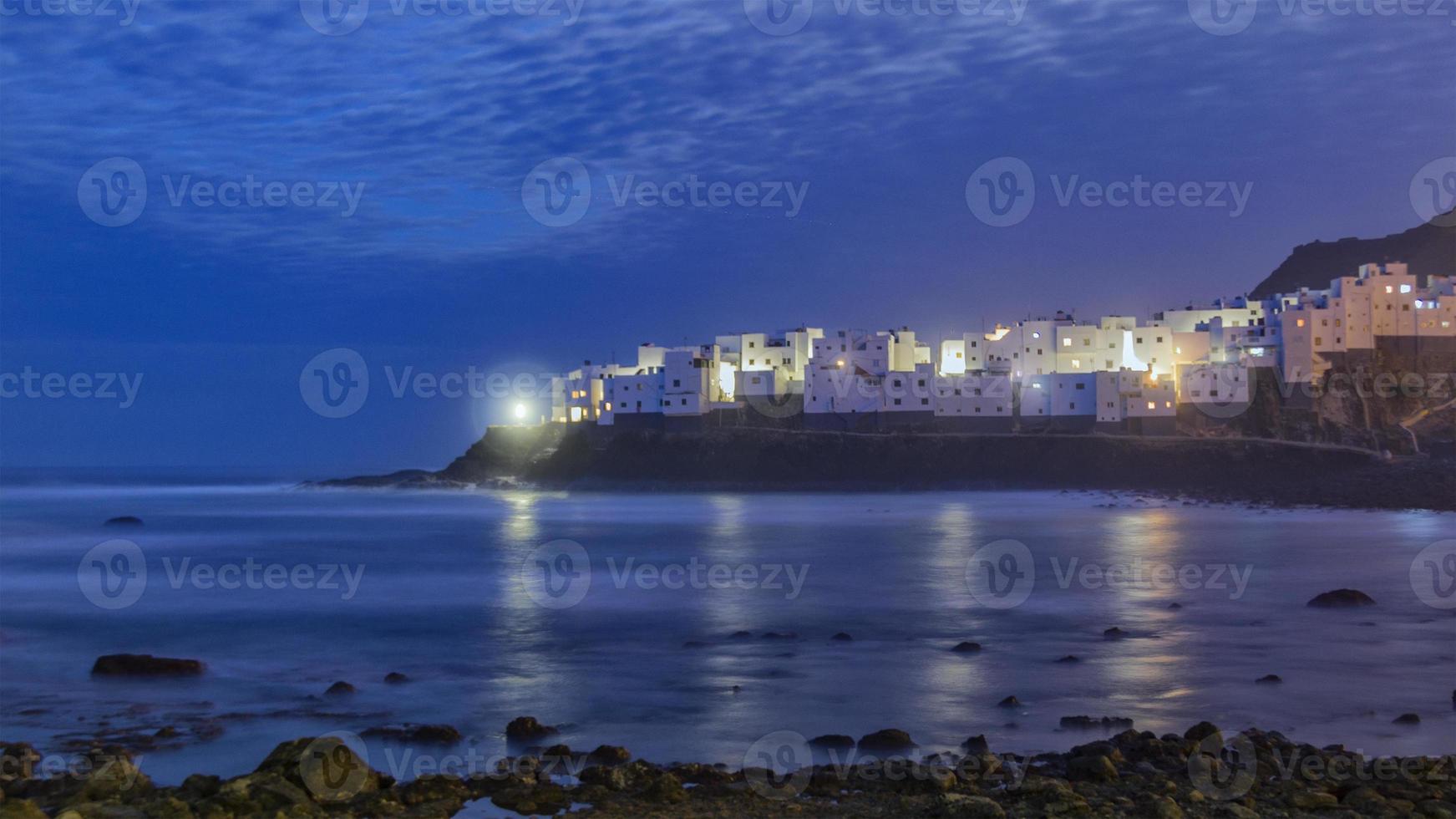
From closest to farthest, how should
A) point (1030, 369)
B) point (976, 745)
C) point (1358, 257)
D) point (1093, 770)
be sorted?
point (1093, 770) → point (976, 745) → point (1030, 369) → point (1358, 257)

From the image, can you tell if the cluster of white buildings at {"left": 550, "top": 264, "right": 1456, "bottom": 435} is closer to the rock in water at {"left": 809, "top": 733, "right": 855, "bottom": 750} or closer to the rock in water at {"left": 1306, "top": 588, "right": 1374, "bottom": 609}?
the rock in water at {"left": 1306, "top": 588, "right": 1374, "bottom": 609}

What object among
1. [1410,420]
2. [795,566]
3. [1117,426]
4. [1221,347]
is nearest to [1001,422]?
[1117,426]

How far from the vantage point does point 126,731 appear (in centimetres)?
1494

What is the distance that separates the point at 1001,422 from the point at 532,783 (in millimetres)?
68275

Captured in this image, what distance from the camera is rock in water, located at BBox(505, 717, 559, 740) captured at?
14.9 metres

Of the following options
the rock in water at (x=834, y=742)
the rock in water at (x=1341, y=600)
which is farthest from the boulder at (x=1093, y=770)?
the rock in water at (x=1341, y=600)

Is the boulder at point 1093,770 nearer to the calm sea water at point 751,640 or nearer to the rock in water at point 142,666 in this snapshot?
the calm sea water at point 751,640

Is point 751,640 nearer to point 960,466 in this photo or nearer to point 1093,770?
point 1093,770

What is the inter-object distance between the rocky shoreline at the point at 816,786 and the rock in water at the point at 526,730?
121 centimetres

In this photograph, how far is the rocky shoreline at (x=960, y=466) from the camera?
6072 centimetres

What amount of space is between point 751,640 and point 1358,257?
5680 inches

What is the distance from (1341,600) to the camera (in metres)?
26.6

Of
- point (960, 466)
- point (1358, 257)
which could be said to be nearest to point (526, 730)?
point (960, 466)

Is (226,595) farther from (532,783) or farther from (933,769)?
(933,769)
